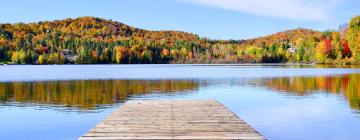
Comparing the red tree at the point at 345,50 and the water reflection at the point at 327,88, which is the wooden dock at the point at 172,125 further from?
the red tree at the point at 345,50

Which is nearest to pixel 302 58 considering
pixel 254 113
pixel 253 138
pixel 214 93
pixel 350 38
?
pixel 350 38

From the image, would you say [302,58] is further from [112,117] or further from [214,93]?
[112,117]

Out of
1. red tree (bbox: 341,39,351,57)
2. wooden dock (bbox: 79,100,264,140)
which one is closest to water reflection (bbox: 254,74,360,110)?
wooden dock (bbox: 79,100,264,140)

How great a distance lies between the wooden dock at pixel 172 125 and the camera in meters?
12.6

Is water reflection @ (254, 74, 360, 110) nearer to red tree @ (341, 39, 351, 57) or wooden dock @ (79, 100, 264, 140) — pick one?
wooden dock @ (79, 100, 264, 140)

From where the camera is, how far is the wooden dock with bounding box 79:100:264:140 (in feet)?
41.4

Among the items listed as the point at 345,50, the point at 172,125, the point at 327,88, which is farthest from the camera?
the point at 345,50

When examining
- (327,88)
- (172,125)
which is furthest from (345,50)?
(172,125)

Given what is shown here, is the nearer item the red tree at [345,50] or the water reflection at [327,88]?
the water reflection at [327,88]

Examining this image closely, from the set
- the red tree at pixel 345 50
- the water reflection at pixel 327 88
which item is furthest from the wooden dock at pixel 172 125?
the red tree at pixel 345 50

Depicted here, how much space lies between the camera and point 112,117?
16828 mm

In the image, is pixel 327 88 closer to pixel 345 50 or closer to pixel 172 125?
pixel 172 125

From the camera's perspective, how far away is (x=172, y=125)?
14578 millimetres

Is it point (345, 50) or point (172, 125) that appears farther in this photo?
point (345, 50)
